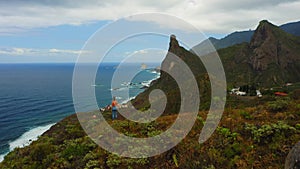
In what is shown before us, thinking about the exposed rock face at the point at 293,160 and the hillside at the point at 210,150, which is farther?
the hillside at the point at 210,150

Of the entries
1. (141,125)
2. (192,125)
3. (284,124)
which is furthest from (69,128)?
(284,124)

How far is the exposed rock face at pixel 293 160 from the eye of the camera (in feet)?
20.0

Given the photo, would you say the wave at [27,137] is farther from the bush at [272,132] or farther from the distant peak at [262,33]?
the distant peak at [262,33]

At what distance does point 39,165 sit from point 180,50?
5312 inches

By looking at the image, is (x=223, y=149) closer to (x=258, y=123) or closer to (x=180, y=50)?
(x=258, y=123)

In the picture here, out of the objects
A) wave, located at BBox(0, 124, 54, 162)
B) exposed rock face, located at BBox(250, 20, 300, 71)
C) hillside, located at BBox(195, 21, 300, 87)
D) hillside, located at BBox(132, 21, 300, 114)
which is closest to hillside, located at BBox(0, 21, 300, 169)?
wave, located at BBox(0, 124, 54, 162)

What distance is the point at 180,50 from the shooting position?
458 feet

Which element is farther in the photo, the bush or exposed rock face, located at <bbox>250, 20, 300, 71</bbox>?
exposed rock face, located at <bbox>250, 20, 300, 71</bbox>

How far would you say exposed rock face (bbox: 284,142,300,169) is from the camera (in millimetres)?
6105

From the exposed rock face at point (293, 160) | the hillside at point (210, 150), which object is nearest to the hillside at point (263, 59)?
the hillside at point (210, 150)

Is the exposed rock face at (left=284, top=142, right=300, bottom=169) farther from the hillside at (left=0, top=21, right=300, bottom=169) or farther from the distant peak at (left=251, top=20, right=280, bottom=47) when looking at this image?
the distant peak at (left=251, top=20, right=280, bottom=47)

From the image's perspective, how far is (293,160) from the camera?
628 centimetres

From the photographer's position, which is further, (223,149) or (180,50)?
(180,50)

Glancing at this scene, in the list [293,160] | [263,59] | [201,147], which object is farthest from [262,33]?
[293,160]
